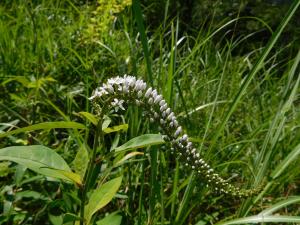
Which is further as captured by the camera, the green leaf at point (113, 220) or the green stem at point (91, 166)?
the green leaf at point (113, 220)

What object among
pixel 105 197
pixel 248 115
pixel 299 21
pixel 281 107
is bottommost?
pixel 105 197

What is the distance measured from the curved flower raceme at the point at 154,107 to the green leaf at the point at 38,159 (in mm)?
140

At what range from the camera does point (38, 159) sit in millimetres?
970

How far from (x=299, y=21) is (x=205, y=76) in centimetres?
346

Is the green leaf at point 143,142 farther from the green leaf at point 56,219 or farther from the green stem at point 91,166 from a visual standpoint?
the green leaf at point 56,219

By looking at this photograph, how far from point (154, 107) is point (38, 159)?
26 cm

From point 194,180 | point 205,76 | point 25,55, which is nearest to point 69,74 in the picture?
point 25,55

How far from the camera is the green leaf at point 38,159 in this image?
93cm

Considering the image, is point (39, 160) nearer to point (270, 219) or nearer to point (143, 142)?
point (143, 142)

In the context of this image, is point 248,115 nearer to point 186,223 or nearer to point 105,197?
point 186,223

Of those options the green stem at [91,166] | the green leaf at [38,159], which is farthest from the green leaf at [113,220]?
the green leaf at [38,159]

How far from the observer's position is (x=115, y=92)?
944 millimetres

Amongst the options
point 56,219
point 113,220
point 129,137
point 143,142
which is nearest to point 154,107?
point 143,142

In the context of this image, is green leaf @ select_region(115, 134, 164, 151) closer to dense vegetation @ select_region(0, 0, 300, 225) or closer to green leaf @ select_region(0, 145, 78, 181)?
dense vegetation @ select_region(0, 0, 300, 225)
